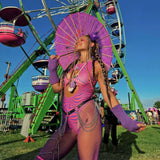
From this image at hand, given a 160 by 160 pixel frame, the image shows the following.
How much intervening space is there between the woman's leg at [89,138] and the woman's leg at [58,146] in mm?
172

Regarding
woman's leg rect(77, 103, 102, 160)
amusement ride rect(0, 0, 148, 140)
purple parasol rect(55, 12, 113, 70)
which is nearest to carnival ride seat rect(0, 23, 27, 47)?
amusement ride rect(0, 0, 148, 140)

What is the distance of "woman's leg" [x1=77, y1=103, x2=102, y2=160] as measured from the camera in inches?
46.4

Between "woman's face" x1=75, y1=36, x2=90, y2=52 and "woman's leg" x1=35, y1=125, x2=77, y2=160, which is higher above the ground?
"woman's face" x1=75, y1=36, x2=90, y2=52

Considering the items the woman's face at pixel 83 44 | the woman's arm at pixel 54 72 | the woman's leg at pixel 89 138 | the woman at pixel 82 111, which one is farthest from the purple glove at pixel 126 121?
the woman's face at pixel 83 44

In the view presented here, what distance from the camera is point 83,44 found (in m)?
1.72

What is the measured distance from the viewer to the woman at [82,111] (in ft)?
4.00

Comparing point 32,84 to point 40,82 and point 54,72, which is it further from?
point 54,72

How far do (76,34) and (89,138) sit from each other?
1.25m

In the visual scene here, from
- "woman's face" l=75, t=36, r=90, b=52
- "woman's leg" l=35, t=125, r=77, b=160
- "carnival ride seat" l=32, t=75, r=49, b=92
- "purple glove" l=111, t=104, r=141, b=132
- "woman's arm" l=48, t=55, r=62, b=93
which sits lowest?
"woman's leg" l=35, t=125, r=77, b=160

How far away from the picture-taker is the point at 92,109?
4.49 ft

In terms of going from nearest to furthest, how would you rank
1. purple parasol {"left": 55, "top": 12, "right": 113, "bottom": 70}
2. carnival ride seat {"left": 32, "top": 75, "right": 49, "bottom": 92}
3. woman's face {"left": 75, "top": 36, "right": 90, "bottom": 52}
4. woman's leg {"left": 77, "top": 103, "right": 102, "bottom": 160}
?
1. woman's leg {"left": 77, "top": 103, "right": 102, "bottom": 160}
2. woman's face {"left": 75, "top": 36, "right": 90, "bottom": 52}
3. purple parasol {"left": 55, "top": 12, "right": 113, "bottom": 70}
4. carnival ride seat {"left": 32, "top": 75, "right": 49, "bottom": 92}

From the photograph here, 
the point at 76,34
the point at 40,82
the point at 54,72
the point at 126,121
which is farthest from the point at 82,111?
the point at 40,82

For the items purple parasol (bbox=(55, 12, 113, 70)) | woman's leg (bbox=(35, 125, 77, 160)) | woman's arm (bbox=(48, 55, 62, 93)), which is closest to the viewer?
woman's leg (bbox=(35, 125, 77, 160))

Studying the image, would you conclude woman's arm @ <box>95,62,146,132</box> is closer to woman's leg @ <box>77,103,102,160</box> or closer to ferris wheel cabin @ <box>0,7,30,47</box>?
woman's leg @ <box>77,103,102,160</box>
